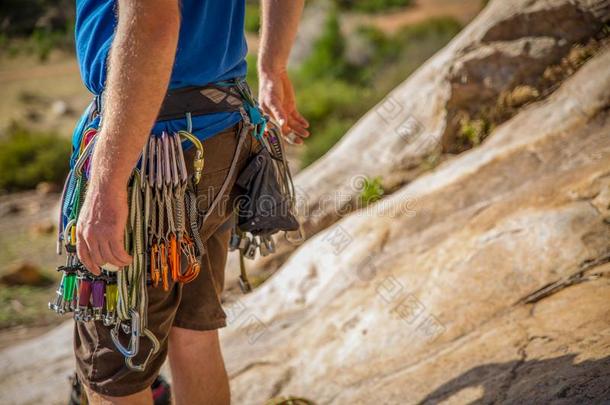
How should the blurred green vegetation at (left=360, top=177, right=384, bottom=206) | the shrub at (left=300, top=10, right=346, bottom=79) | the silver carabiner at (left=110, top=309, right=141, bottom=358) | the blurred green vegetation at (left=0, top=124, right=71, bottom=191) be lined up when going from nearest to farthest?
the silver carabiner at (left=110, top=309, right=141, bottom=358), the blurred green vegetation at (left=360, top=177, right=384, bottom=206), the blurred green vegetation at (left=0, top=124, right=71, bottom=191), the shrub at (left=300, top=10, right=346, bottom=79)

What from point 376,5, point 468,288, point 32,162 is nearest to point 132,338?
point 468,288

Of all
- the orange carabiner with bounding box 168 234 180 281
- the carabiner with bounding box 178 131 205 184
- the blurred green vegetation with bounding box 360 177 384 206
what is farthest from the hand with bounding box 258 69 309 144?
the blurred green vegetation with bounding box 360 177 384 206

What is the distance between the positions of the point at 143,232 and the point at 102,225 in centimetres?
20

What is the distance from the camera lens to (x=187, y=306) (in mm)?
2207

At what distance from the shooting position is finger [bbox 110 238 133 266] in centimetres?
175

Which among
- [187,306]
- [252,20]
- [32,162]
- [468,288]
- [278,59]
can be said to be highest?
[252,20]

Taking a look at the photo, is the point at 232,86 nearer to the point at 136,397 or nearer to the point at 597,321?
the point at 136,397

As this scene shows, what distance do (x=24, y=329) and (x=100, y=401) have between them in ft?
Answer: 12.7

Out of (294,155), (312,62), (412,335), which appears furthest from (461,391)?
(312,62)
